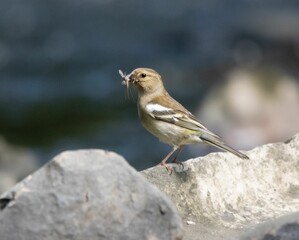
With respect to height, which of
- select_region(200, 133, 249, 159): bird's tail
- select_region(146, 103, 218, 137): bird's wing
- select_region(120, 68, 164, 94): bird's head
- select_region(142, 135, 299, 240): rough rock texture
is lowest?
select_region(142, 135, 299, 240): rough rock texture

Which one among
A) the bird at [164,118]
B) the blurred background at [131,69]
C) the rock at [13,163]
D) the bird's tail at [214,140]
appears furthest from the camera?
the blurred background at [131,69]

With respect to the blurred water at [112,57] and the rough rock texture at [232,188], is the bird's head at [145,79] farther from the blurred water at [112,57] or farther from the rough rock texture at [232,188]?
the blurred water at [112,57]

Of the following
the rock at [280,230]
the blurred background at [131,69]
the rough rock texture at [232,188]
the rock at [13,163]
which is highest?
the rock at [280,230]

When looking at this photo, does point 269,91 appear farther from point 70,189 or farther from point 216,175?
point 70,189

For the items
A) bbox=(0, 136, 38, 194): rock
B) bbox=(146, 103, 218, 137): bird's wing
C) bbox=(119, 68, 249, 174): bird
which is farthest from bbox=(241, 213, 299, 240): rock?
bbox=(0, 136, 38, 194): rock

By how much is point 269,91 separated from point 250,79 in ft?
1.88

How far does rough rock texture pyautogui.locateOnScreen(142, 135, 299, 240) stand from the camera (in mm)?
6780

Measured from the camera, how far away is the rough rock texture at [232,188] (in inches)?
267

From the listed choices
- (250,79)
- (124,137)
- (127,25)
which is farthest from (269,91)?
(127,25)

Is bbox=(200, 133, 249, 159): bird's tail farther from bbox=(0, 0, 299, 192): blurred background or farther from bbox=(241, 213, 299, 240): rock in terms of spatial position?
bbox=(0, 0, 299, 192): blurred background

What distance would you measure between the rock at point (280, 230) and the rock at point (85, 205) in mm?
486

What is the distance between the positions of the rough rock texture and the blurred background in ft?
23.5

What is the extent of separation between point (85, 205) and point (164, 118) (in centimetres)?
278

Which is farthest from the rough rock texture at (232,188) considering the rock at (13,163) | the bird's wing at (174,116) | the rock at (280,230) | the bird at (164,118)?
the rock at (13,163)
